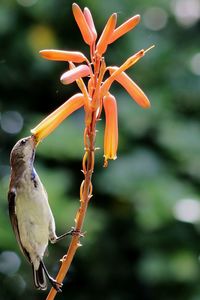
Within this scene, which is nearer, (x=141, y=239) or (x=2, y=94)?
(x=141, y=239)

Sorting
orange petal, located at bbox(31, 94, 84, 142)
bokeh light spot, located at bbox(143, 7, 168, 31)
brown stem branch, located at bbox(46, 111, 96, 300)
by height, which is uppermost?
bokeh light spot, located at bbox(143, 7, 168, 31)

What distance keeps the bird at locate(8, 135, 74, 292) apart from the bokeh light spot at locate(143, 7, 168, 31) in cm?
466

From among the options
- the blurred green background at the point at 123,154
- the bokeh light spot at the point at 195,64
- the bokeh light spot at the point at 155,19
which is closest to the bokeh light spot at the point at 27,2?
the blurred green background at the point at 123,154

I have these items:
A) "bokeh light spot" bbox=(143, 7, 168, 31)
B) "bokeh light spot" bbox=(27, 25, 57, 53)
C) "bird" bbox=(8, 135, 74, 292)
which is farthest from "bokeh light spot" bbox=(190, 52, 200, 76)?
"bird" bbox=(8, 135, 74, 292)

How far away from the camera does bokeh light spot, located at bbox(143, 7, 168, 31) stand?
880cm

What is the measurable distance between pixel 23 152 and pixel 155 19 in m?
5.19

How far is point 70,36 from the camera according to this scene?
28.7ft

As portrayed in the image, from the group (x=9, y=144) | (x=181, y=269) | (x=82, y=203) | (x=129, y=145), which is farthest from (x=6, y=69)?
(x=82, y=203)

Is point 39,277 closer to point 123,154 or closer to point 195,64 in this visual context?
point 123,154

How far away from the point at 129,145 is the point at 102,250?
48.7 inches

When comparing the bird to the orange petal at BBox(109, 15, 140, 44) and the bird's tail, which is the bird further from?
the orange petal at BBox(109, 15, 140, 44)

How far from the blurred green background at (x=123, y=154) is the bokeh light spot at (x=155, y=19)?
0.04 feet

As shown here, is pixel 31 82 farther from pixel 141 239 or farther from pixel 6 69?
pixel 141 239

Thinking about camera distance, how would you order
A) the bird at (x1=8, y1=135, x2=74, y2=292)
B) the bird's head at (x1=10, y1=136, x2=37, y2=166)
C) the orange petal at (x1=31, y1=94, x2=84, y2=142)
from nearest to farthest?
the orange petal at (x1=31, y1=94, x2=84, y2=142) → the bird's head at (x1=10, y1=136, x2=37, y2=166) → the bird at (x1=8, y1=135, x2=74, y2=292)
